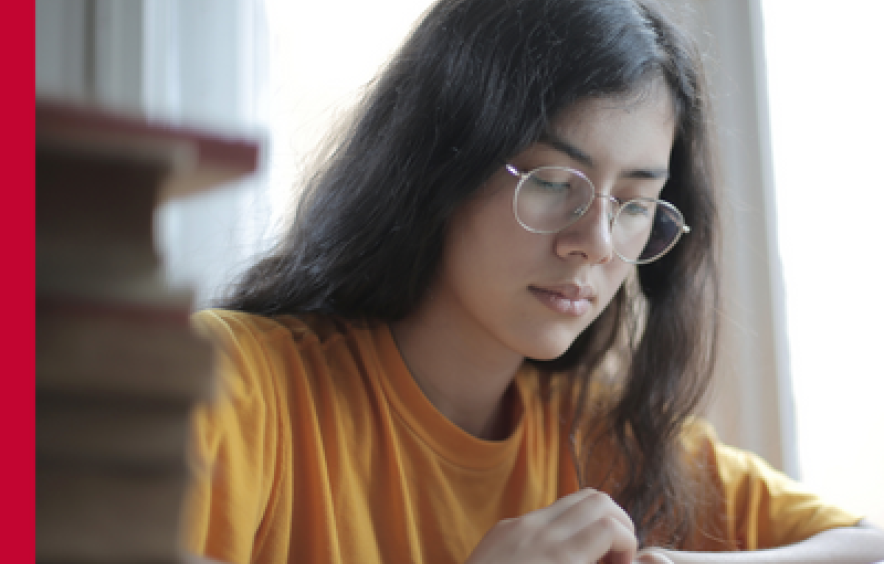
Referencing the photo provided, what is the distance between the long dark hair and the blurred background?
0.17 m

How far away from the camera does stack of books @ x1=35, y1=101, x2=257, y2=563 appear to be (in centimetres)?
13

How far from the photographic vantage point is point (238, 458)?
832 mm

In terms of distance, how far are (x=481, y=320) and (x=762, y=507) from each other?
25.2 inches

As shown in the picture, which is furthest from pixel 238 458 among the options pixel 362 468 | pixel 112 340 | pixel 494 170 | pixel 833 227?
pixel 833 227

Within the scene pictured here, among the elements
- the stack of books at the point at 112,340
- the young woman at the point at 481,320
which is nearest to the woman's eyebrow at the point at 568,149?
the young woman at the point at 481,320

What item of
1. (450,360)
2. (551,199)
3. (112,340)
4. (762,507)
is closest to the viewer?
(112,340)

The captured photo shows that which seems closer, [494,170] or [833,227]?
[494,170]

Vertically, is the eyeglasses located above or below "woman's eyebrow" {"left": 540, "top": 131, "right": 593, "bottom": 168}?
below

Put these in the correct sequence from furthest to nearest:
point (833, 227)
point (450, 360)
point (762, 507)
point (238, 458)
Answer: point (833, 227), point (762, 507), point (450, 360), point (238, 458)

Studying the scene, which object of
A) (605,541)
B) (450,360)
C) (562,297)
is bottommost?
(605,541)

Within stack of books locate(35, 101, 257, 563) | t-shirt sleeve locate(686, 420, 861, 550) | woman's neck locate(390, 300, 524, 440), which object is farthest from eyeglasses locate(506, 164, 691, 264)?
stack of books locate(35, 101, 257, 563)

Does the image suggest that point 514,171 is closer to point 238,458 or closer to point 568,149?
point 568,149

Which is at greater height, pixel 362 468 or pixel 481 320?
pixel 481 320

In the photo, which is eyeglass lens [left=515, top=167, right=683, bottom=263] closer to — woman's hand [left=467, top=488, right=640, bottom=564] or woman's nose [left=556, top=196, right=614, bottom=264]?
woman's nose [left=556, top=196, right=614, bottom=264]
